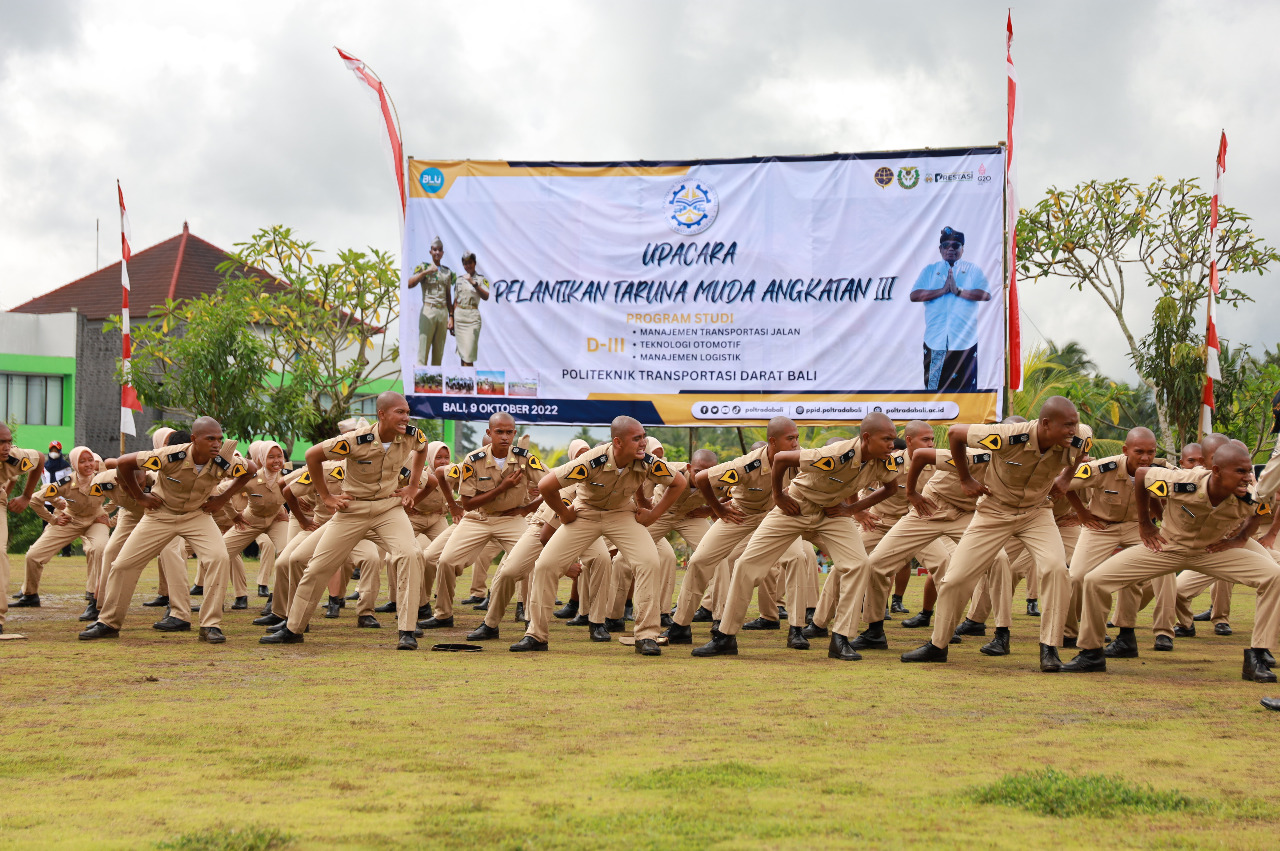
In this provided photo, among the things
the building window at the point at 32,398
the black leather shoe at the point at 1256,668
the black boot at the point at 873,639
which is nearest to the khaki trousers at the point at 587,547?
the black boot at the point at 873,639

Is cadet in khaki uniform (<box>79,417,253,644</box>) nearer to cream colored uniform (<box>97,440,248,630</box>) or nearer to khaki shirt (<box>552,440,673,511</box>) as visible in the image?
cream colored uniform (<box>97,440,248,630</box>)

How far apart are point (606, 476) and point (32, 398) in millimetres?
38142

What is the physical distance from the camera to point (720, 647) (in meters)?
10.0

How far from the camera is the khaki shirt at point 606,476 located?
9.73 meters

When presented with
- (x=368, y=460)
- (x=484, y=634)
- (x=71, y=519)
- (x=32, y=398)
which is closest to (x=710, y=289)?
(x=484, y=634)

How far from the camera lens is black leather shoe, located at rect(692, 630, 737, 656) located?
9.95 metres

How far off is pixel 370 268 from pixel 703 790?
A: 20492 mm

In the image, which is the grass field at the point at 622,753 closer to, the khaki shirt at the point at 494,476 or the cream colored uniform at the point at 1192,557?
the cream colored uniform at the point at 1192,557

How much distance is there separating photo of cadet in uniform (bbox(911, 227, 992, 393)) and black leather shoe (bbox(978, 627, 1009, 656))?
554 centimetres

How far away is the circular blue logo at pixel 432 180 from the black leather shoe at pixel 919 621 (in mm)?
8928

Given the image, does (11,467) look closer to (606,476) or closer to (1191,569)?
(606,476)

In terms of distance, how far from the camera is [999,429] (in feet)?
29.8

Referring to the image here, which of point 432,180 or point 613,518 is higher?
point 432,180

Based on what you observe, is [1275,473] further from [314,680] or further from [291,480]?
[291,480]
